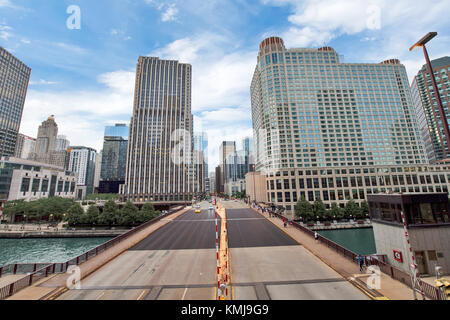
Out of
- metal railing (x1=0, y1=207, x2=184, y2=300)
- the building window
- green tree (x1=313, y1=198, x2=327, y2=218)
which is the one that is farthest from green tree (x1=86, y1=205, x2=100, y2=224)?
green tree (x1=313, y1=198, x2=327, y2=218)

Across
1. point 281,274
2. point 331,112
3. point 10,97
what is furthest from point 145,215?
point 10,97

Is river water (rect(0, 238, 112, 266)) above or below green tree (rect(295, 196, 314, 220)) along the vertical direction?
below

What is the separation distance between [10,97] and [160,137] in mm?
113387

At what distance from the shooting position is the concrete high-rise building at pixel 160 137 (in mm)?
135625

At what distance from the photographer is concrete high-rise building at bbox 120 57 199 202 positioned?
445 ft

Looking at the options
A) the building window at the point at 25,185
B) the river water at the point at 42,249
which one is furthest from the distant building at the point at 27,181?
the river water at the point at 42,249

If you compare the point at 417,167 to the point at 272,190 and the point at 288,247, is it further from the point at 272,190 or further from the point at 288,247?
the point at 288,247

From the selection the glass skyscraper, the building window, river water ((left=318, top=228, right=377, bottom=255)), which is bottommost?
river water ((left=318, top=228, right=377, bottom=255))

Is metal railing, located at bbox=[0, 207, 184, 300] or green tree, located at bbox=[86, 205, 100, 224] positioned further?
green tree, located at bbox=[86, 205, 100, 224]

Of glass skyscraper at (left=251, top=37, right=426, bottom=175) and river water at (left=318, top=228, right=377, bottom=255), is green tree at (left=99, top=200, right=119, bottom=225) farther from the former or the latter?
glass skyscraper at (left=251, top=37, right=426, bottom=175)

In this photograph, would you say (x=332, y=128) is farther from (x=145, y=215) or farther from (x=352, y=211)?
(x=145, y=215)

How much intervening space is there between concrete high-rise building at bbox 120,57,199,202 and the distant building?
126 ft
